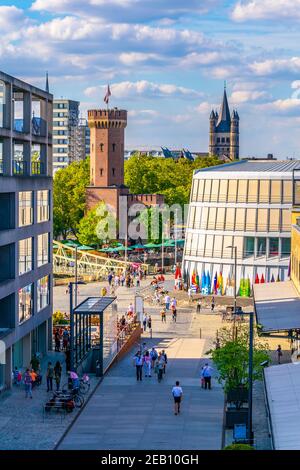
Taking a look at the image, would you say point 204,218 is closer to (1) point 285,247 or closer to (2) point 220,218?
(2) point 220,218

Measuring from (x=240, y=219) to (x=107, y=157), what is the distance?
69731 millimetres

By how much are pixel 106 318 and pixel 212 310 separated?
2833 centimetres

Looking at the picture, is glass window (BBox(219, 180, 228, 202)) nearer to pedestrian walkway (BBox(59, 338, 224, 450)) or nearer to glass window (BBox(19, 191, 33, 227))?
pedestrian walkway (BBox(59, 338, 224, 450))

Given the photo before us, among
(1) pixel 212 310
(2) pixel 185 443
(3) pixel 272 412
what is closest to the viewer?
(3) pixel 272 412

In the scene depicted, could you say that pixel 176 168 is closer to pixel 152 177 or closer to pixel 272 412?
pixel 152 177

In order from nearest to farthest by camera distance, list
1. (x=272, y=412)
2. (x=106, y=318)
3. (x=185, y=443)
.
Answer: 1. (x=272, y=412)
2. (x=185, y=443)
3. (x=106, y=318)

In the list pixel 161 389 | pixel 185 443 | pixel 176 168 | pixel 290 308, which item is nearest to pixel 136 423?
pixel 185 443

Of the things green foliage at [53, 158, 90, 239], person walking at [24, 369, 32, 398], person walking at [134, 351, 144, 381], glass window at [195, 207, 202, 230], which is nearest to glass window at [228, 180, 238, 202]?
glass window at [195, 207, 202, 230]

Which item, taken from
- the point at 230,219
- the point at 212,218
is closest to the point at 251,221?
the point at 230,219

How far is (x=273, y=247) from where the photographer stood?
88.8 meters

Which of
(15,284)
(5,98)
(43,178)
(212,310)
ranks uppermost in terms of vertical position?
(5,98)

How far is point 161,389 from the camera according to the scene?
4856 centimetres

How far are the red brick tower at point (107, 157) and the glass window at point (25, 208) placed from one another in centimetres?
9654

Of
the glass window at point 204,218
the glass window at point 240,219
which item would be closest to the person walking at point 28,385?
the glass window at point 240,219
